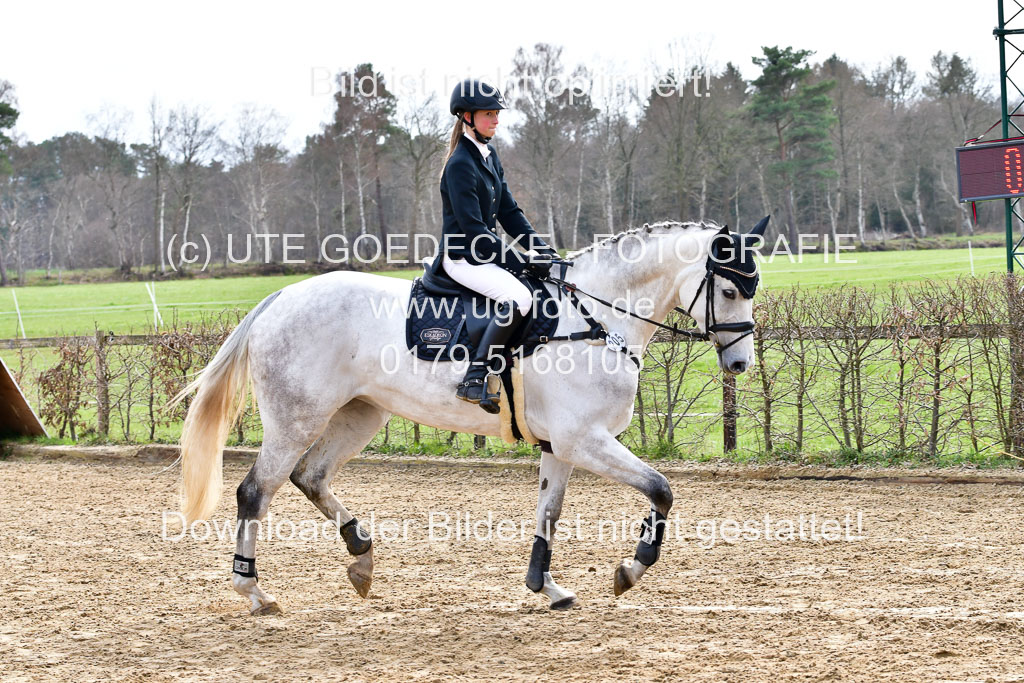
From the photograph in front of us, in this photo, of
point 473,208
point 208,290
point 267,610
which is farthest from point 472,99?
point 208,290

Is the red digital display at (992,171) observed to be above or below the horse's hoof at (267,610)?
above

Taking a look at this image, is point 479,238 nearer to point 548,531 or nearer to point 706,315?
point 706,315

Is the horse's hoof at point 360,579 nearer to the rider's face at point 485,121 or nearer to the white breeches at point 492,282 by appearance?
the white breeches at point 492,282

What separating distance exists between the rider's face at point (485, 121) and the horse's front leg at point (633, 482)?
1726mm

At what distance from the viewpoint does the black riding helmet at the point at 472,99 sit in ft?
15.5

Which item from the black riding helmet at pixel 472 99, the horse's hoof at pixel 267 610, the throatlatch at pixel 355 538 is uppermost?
the black riding helmet at pixel 472 99

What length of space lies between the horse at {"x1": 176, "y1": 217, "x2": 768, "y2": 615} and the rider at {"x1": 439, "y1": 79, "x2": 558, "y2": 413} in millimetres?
197

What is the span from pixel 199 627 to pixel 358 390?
4.94ft

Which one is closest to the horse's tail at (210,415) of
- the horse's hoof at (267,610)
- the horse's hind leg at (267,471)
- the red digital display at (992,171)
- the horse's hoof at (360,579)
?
the horse's hind leg at (267,471)

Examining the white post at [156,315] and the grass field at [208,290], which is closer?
the white post at [156,315]

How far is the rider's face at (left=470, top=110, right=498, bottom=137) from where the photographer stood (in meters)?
4.77

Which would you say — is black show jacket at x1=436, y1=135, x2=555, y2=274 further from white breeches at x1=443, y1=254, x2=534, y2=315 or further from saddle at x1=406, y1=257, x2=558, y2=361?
saddle at x1=406, y1=257, x2=558, y2=361

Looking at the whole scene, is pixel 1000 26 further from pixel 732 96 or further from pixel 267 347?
pixel 732 96

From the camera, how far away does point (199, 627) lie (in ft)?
14.9
